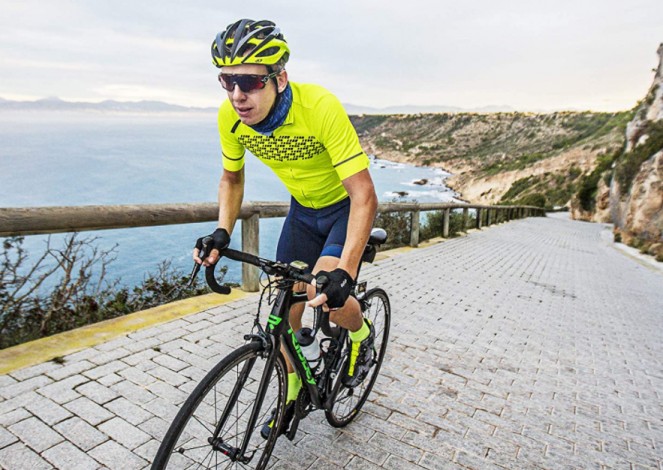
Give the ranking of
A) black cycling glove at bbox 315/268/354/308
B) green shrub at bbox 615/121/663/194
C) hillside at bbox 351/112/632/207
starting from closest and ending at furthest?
1. black cycling glove at bbox 315/268/354/308
2. green shrub at bbox 615/121/663/194
3. hillside at bbox 351/112/632/207

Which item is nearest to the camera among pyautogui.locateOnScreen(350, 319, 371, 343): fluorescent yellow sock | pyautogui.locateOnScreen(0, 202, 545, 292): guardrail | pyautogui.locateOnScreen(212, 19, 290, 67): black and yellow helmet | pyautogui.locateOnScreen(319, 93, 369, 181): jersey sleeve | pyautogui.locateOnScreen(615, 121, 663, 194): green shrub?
pyautogui.locateOnScreen(212, 19, 290, 67): black and yellow helmet

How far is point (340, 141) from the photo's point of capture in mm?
2178

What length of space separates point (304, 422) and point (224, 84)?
223 centimetres

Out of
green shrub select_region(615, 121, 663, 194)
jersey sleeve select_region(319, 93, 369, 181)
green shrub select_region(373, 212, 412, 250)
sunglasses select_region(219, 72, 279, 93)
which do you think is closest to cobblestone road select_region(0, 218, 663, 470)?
jersey sleeve select_region(319, 93, 369, 181)

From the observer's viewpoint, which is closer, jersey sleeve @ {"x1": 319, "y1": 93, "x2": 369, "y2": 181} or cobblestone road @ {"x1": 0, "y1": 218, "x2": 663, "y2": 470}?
jersey sleeve @ {"x1": 319, "y1": 93, "x2": 369, "y2": 181}

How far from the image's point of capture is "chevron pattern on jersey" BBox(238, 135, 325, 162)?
7.63 ft

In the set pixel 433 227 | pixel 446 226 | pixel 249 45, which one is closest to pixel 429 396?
pixel 249 45

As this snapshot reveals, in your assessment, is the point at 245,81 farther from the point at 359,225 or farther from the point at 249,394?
the point at 249,394

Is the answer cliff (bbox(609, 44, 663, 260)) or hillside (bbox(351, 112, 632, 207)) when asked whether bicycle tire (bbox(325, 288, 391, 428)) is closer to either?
cliff (bbox(609, 44, 663, 260))

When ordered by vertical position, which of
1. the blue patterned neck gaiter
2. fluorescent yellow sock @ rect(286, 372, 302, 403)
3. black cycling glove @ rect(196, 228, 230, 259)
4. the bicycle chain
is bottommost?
the bicycle chain

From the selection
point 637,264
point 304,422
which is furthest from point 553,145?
point 304,422

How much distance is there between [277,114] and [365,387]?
2.21 m

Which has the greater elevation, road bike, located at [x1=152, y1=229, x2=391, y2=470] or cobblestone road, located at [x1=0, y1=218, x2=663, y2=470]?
road bike, located at [x1=152, y1=229, x2=391, y2=470]

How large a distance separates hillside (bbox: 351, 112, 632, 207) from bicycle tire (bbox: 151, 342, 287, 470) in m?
57.8
